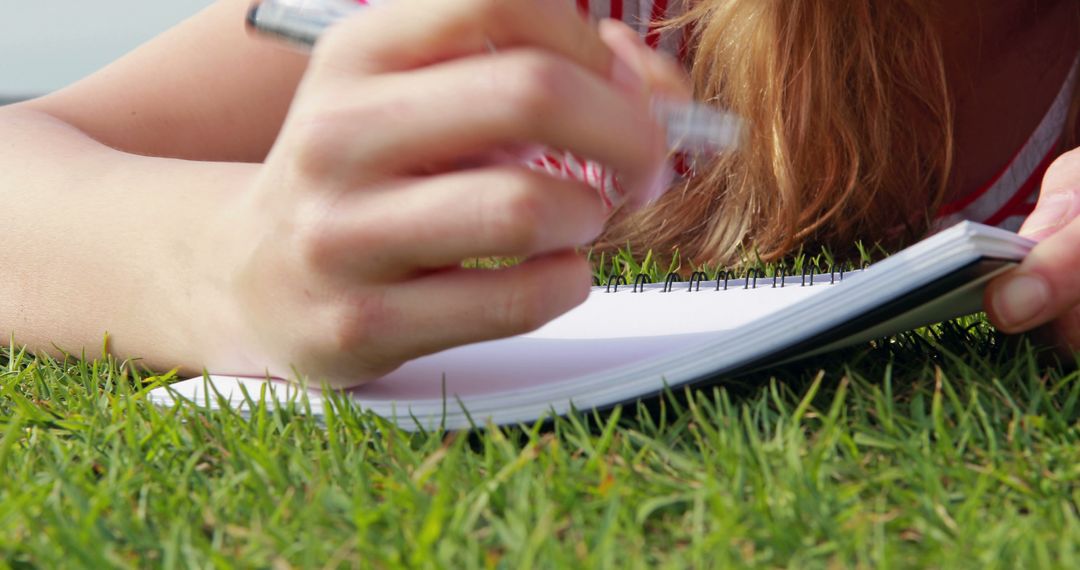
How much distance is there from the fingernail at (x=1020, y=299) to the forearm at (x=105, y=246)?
542 mm

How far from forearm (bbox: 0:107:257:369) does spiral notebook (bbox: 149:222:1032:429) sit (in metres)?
0.09

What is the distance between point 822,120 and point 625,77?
35.8 inches

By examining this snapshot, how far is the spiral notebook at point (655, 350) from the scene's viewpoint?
1.99 feet

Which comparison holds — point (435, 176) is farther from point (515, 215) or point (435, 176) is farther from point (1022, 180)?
point (1022, 180)

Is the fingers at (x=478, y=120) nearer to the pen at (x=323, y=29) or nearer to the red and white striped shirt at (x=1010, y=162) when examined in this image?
the pen at (x=323, y=29)

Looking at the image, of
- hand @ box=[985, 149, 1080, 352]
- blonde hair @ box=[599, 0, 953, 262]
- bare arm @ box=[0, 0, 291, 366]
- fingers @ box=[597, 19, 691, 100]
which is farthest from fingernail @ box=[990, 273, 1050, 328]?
blonde hair @ box=[599, 0, 953, 262]

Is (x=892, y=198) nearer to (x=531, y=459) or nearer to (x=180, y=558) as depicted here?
(x=531, y=459)

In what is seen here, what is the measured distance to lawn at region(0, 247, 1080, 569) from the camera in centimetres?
49

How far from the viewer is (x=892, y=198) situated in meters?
1.52

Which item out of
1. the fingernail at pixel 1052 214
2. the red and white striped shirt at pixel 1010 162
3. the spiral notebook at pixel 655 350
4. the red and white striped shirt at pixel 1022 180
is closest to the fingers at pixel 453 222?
the spiral notebook at pixel 655 350

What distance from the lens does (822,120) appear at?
1.43 metres

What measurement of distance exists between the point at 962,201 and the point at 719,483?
126 cm

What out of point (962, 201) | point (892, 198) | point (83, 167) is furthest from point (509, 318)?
point (962, 201)

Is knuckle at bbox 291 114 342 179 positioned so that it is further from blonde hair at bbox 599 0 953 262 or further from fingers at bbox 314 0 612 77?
blonde hair at bbox 599 0 953 262
